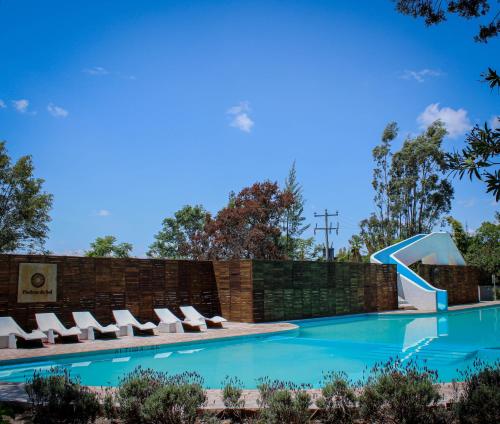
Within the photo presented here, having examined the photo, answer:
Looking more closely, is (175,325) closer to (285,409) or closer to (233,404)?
(233,404)

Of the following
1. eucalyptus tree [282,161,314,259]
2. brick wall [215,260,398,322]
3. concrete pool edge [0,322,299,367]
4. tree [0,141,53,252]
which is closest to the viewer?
concrete pool edge [0,322,299,367]

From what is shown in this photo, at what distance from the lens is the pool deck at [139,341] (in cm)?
1003

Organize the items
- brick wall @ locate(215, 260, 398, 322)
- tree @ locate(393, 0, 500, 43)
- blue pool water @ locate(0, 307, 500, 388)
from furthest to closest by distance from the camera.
A: brick wall @ locate(215, 260, 398, 322)
blue pool water @ locate(0, 307, 500, 388)
tree @ locate(393, 0, 500, 43)

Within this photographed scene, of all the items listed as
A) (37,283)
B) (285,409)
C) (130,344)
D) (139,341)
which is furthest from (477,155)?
(37,283)

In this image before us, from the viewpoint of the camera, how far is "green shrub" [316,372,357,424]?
4.78 m

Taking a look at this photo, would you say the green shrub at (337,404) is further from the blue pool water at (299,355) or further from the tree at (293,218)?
the tree at (293,218)

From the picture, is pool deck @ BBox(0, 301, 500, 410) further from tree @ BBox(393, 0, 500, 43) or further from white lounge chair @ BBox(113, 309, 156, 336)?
tree @ BBox(393, 0, 500, 43)

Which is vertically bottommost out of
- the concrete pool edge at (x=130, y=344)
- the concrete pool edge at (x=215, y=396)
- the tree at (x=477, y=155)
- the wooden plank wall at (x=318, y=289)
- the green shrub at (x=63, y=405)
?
the concrete pool edge at (x=130, y=344)

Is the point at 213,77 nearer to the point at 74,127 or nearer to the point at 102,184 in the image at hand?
the point at 74,127

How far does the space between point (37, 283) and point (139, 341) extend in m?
3.30

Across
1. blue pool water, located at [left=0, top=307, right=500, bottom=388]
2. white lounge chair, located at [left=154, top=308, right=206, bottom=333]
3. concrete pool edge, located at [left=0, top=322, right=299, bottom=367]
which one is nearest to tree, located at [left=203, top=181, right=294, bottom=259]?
blue pool water, located at [left=0, top=307, right=500, bottom=388]

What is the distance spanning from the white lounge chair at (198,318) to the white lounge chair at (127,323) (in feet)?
4.70

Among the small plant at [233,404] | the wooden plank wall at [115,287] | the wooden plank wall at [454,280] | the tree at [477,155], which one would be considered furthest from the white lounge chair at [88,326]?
the wooden plank wall at [454,280]

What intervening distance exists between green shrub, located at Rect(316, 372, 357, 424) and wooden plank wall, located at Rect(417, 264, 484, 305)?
20.1 metres
